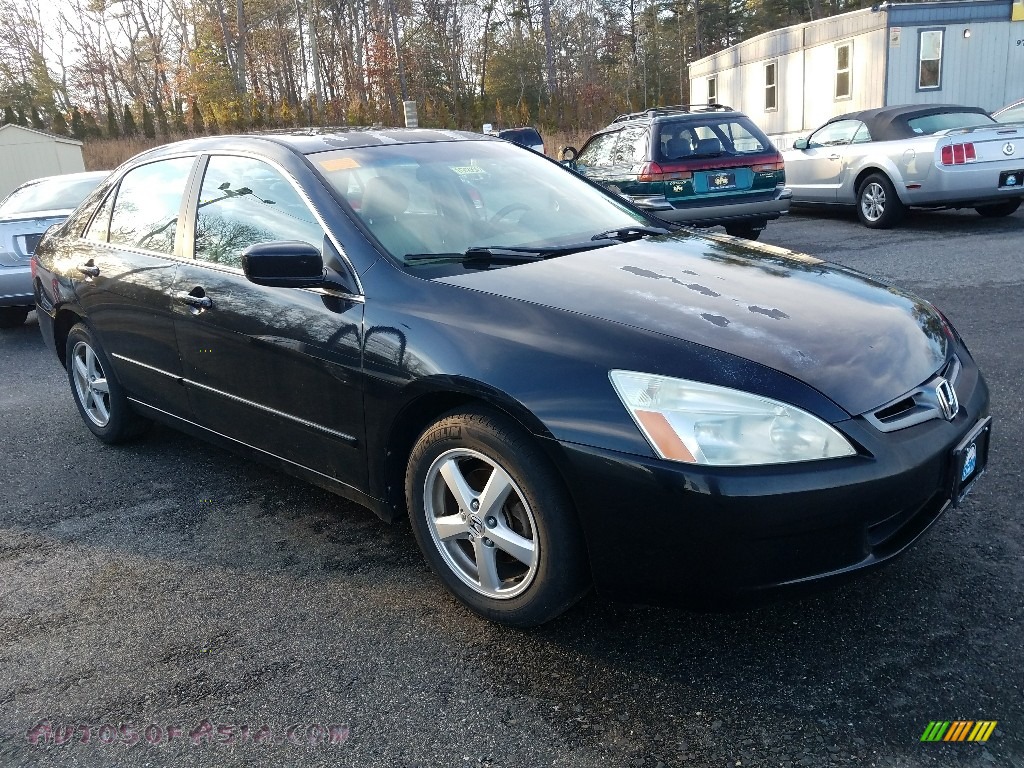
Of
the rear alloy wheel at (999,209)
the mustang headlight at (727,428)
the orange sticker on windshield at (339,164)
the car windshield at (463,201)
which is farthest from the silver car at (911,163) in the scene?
the mustang headlight at (727,428)

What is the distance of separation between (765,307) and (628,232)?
1.02m

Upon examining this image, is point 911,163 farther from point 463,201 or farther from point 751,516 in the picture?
point 751,516

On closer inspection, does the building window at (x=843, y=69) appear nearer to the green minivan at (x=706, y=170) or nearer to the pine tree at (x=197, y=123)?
the green minivan at (x=706, y=170)

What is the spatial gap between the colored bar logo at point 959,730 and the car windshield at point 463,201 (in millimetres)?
1911

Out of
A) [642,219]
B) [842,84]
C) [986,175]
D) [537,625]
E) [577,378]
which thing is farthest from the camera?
[842,84]

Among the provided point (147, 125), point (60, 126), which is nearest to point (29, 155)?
point (147, 125)

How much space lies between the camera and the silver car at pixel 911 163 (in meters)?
9.62

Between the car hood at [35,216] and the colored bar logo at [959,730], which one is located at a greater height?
the car hood at [35,216]

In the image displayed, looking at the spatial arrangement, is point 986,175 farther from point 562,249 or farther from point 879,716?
point 879,716

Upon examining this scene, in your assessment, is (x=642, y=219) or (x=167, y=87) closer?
(x=642, y=219)

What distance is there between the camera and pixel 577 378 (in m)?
2.40

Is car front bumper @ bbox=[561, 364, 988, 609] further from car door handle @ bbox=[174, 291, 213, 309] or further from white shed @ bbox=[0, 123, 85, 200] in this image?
white shed @ bbox=[0, 123, 85, 200]

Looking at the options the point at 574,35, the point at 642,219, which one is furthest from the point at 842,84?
the point at 574,35

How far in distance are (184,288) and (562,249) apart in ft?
5.24
